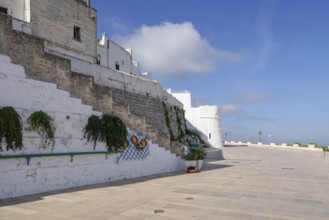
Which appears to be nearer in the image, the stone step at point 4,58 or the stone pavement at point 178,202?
the stone pavement at point 178,202

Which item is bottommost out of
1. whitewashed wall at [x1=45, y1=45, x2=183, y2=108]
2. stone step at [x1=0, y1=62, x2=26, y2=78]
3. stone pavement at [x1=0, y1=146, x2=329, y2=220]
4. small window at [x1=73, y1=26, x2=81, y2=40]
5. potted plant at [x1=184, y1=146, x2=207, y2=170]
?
stone pavement at [x1=0, y1=146, x2=329, y2=220]

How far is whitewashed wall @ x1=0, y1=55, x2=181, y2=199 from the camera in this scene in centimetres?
979

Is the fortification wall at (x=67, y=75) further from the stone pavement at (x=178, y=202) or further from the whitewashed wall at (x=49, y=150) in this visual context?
the stone pavement at (x=178, y=202)

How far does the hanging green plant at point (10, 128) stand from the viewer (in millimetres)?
9224

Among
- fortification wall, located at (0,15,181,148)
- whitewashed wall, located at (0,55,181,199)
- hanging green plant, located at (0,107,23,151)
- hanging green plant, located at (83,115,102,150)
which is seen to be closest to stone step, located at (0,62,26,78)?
→ whitewashed wall, located at (0,55,181,199)

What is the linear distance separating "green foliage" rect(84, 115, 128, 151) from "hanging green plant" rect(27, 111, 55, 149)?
177 centimetres

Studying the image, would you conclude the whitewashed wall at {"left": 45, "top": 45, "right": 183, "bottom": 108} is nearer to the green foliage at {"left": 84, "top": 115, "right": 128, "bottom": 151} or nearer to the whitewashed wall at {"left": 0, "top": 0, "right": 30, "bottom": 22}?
the whitewashed wall at {"left": 0, "top": 0, "right": 30, "bottom": 22}

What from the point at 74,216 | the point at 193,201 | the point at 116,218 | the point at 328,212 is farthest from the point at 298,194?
the point at 74,216

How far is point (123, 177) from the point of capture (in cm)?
1403

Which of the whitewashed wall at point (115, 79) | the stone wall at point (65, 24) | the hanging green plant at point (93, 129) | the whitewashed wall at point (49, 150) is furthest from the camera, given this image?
the stone wall at point (65, 24)

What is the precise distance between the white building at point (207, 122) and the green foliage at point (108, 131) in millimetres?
37290

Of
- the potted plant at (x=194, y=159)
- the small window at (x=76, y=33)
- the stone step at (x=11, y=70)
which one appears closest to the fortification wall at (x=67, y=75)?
the stone step at (x=11, y=70)

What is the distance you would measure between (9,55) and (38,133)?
8.77 feet

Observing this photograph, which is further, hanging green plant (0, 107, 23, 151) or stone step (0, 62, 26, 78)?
stone step (0, 62, 26, 78)
